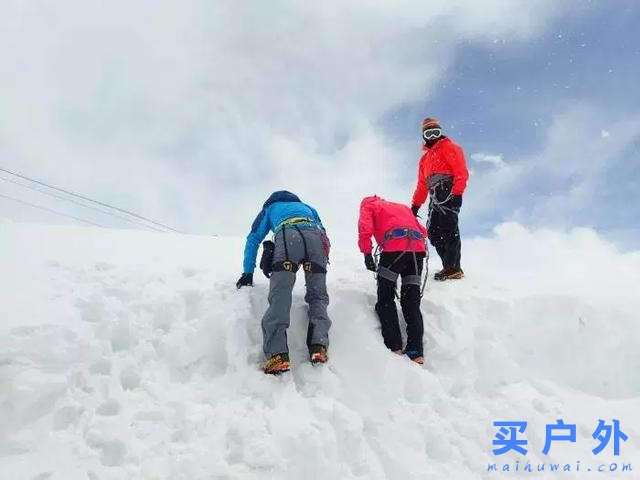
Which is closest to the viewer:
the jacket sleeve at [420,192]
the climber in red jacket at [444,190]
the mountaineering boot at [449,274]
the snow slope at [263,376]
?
the snow slope at [263,376]

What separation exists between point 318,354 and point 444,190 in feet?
12.3

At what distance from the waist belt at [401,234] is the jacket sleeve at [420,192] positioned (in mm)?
2082

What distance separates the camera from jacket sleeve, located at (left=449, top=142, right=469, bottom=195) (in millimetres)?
7082

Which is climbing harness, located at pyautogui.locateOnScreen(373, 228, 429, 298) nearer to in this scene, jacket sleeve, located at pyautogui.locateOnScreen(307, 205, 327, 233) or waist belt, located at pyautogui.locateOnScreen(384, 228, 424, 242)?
waist belt, located at pyautogui.locateOnScreen(384, 228, 424, 242)

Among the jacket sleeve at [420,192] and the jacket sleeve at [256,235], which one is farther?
the jacket sleeve at [420,192]

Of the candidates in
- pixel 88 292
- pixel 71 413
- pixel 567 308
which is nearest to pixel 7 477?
pixel 71 413

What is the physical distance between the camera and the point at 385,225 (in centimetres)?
584

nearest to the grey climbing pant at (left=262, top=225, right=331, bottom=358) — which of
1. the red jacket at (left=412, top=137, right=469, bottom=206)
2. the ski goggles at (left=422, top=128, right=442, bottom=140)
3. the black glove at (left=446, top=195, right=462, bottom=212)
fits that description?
the black glove at (left=446, top=195, right=462, bottom=212)

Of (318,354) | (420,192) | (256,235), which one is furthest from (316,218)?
(420,192)

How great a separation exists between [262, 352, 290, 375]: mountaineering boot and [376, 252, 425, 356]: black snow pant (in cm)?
135

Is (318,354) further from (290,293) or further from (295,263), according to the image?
(295,263)

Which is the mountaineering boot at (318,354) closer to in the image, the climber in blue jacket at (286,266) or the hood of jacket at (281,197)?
the climber in blue jacket at (286,266)

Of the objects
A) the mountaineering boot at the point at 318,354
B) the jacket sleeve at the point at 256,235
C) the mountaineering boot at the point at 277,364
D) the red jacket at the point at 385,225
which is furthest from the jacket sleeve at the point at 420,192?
the mountaineering boot at the point at 277,364

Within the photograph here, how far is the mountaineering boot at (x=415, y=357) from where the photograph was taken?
5059mm
